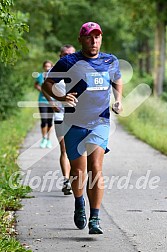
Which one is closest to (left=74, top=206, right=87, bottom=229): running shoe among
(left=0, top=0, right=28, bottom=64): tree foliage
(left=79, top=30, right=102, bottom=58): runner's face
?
(left=79, top=30, right=102, bottom=58): runner's face

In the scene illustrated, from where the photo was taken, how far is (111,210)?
Result: 371 inches

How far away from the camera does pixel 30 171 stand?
13.1m

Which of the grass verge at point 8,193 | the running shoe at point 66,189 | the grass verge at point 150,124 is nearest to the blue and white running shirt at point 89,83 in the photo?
the grass verge at point 8,193

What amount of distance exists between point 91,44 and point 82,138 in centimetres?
98

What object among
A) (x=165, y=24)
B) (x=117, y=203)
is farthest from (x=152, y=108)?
(x=117, y=203)

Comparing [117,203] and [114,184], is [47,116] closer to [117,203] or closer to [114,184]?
[114,184]

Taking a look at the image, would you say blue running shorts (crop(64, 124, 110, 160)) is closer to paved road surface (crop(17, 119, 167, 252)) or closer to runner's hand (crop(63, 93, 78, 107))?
runner's hand (crop(63, 93, 78, 107))

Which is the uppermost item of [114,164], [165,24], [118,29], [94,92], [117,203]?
[94,92]

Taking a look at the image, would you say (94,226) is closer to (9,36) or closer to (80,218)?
(80,218)

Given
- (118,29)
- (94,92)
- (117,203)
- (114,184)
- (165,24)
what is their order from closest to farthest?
1. (94,92)
2. (117,203)
3. (114,184)
4. (165,24)
5. (118,29)

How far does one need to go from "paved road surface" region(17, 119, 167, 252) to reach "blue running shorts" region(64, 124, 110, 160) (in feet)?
2.85

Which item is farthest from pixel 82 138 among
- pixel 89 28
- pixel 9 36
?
pixel 9 36

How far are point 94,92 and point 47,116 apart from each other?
28.8 feet

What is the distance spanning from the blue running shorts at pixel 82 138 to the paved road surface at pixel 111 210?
2.85ft
